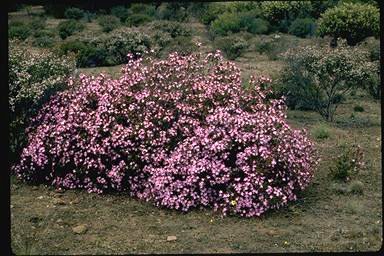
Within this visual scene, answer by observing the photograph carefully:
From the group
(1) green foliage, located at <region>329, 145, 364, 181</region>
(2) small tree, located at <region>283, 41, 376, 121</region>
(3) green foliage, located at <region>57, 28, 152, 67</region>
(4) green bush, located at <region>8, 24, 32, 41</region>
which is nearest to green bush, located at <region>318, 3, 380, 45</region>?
(3) green foliage, located at <region>57, 28, 152, 67</region>

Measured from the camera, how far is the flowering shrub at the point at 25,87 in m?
9.29

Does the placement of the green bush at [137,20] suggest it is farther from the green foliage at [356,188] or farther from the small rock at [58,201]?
the green foliage at [356,188]

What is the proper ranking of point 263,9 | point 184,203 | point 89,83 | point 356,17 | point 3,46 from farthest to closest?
point 263,9, point 356,17, point 89,83, point 184,203, point 3,46

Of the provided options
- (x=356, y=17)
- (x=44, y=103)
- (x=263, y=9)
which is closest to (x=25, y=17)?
(x=263, y=9)

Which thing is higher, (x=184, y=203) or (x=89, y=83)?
(x=89, y=83)

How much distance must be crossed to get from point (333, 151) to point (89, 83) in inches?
181

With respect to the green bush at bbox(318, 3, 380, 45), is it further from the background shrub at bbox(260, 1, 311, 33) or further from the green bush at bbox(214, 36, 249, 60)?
the background shrub at bbox(260, 1, 311, 33)

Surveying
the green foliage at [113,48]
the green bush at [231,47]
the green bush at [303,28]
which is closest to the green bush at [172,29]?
the green bush at [231,47]

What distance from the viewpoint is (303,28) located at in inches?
1097

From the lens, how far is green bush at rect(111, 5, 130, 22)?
110ft

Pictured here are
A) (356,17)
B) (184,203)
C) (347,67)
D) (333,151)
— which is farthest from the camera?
(356,17)

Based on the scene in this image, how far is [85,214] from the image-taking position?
311 inches

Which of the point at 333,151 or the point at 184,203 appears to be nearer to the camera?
the point at 184,203

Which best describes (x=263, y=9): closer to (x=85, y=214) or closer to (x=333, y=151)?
(x=333, y=151)
